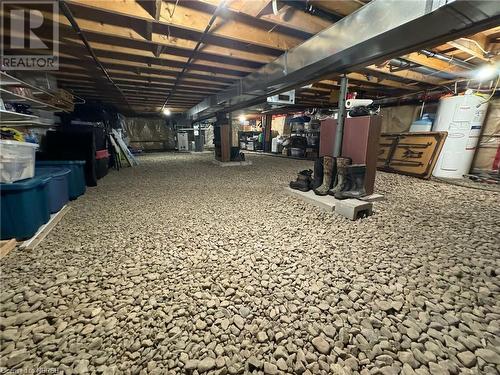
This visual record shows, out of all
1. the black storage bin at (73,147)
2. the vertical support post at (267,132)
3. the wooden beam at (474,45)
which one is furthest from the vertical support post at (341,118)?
the vertical support post at (267,132)

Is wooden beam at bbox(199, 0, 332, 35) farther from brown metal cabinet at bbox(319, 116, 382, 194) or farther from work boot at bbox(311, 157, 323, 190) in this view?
work boot at bbox(311, 157, 323, 190)

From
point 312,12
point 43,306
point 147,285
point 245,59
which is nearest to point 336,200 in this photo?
point 312,12

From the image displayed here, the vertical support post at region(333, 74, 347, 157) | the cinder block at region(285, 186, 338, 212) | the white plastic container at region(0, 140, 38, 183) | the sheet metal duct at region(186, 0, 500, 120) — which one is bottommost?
the cinder block at region(285, 186, 338, 212)

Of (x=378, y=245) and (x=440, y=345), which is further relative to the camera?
(x=378, y=245)

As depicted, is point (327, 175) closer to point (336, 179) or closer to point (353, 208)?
point (336, 179)

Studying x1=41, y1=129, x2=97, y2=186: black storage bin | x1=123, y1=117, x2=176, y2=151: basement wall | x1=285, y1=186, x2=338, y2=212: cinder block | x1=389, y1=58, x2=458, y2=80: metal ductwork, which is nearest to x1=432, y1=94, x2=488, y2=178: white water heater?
x1=389, y1=58, x2=458, y2=80: metal ductwork

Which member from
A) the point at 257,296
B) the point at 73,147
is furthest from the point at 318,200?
the point at 73,147

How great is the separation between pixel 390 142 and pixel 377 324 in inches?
177

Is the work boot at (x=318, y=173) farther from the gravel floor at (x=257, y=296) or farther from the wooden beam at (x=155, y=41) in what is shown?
the wooden beam at (x=155, y=41)

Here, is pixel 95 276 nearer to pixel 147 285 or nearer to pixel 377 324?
pixel 147 285

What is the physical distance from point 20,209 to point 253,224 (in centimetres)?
173

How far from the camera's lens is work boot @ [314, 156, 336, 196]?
2.40 meters

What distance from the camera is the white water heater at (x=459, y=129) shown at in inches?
133

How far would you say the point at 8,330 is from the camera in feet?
2.73
